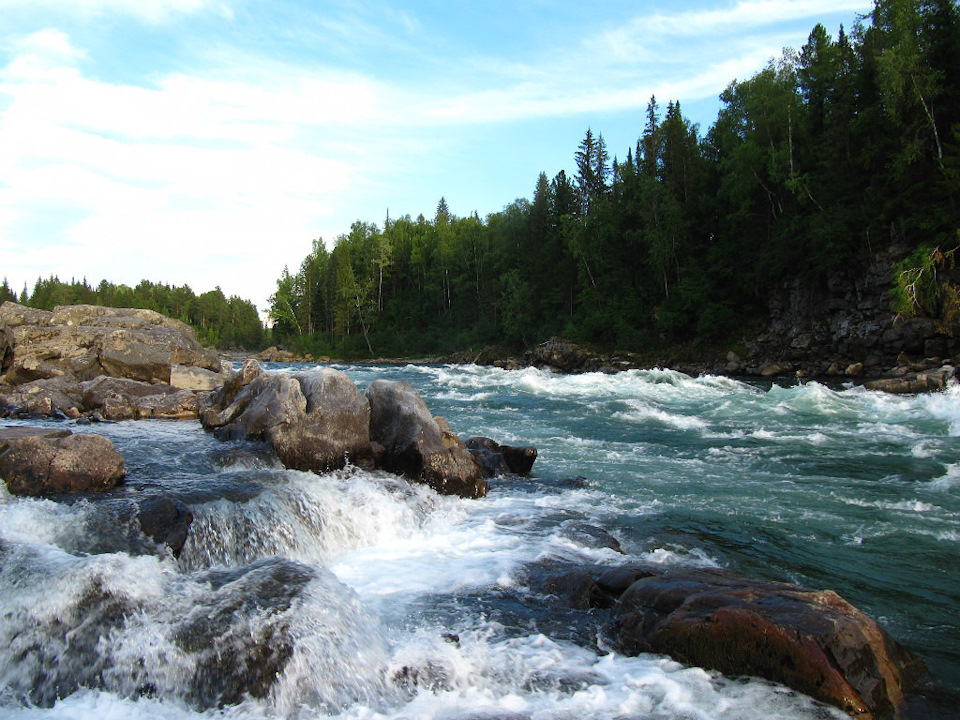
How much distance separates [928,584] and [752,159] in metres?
39.3

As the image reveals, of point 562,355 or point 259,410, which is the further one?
point 562,355

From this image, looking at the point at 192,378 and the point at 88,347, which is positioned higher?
the point at 88,347

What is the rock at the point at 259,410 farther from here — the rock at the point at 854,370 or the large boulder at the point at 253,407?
the rock at the point at 854,370

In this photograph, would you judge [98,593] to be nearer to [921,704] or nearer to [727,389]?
[921,704]

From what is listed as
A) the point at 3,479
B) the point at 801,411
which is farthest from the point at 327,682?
the point at 801,411

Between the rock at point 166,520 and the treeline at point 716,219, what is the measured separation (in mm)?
30736

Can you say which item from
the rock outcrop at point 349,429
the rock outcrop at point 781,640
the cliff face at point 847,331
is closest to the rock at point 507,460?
the rock outcrop at point 349,429

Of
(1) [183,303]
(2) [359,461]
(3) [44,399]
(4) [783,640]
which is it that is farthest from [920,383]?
(1) [183,303]

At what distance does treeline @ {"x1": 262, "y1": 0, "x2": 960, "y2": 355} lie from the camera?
1125 inches

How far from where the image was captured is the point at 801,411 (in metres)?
18.2

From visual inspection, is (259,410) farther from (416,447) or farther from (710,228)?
(710,228)

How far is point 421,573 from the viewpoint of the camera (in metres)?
6.58

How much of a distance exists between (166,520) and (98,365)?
36.0 feet

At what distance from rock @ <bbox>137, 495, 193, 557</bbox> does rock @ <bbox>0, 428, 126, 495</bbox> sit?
0.97 meters
